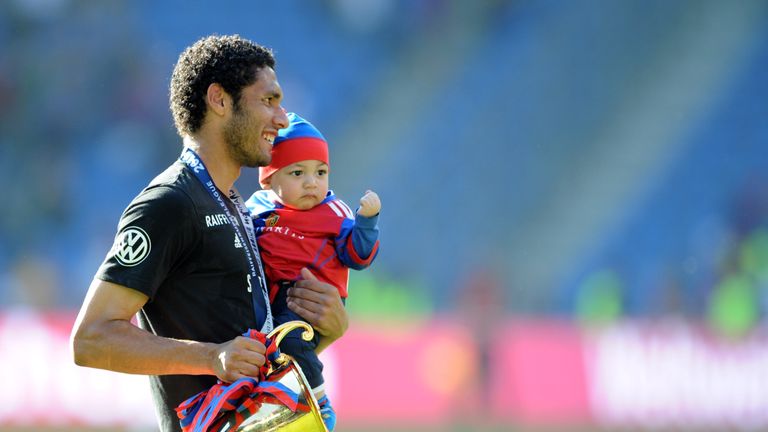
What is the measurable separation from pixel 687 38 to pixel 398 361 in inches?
399

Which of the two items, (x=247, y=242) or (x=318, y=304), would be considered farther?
(x=318, y=304)

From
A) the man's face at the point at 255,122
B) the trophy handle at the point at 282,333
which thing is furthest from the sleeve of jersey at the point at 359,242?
the trophy handle at the point at 282,333

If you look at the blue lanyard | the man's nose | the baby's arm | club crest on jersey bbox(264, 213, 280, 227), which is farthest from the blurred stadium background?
the man's nose

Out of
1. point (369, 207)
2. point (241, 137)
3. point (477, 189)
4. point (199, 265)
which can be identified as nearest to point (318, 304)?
point (369, 207)

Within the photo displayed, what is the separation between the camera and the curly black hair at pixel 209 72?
4.18m

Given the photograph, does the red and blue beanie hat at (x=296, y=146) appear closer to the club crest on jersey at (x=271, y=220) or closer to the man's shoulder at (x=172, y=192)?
the club crest on jersey at (x=271, y=220)

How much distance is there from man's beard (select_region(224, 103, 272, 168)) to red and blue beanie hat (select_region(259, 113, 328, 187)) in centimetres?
38

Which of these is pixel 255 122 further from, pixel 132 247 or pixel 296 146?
pixel 132 247

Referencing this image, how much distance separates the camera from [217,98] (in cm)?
419

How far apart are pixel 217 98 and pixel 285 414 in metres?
1.16

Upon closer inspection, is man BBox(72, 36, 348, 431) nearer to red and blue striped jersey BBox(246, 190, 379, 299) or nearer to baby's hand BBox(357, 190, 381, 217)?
red and blue striped jersey BBox(246, 190, 379, 299)

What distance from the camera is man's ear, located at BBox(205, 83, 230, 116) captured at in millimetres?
4180

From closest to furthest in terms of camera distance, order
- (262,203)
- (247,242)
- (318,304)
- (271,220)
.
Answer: (247,242) → (318,304) → (271,220) → (262,203)

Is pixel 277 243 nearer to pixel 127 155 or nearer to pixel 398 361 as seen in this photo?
pixel 398 361
